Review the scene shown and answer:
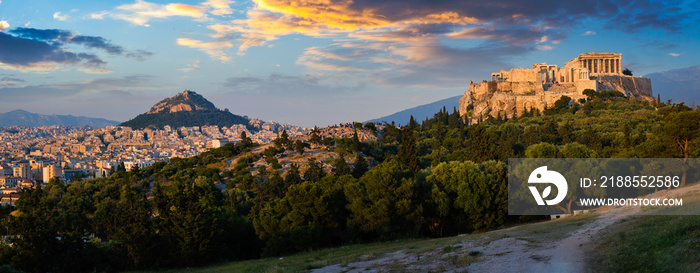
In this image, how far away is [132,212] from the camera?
2172cm

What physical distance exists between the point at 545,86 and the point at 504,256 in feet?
284

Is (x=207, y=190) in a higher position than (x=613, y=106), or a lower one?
lower

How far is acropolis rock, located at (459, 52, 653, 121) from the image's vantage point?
8681cm

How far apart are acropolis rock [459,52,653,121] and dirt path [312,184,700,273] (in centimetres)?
7249

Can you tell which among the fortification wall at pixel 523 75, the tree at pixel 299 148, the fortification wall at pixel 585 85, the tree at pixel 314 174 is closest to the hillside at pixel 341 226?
the tree at pixel 314 174

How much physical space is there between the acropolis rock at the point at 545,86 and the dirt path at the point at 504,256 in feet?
238

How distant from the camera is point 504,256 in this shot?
506 inches

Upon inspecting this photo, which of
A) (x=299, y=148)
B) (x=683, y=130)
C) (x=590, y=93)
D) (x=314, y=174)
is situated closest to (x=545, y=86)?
(x=590, y=93)

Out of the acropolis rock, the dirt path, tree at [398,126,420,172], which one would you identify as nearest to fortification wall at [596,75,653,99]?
the acropolis rock

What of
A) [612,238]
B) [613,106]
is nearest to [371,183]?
[612,238]

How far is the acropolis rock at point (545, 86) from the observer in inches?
3418

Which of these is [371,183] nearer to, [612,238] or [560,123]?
[612,238]

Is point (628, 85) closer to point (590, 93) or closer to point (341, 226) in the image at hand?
point (590, 93)

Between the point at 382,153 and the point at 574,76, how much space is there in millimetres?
49584
